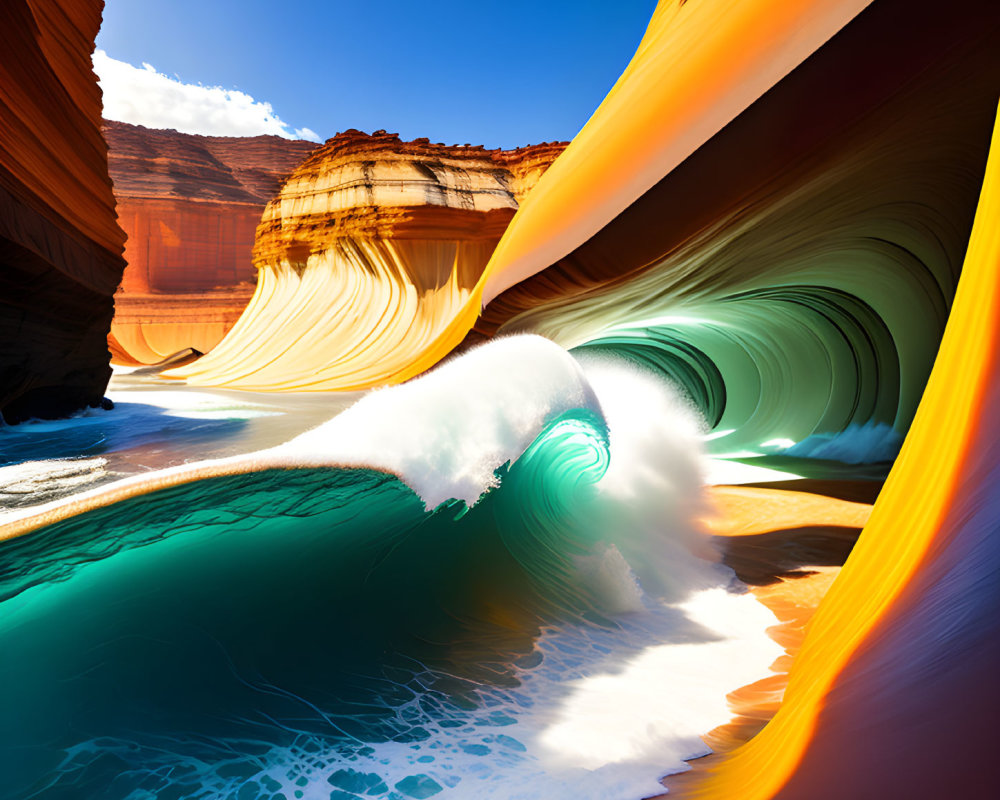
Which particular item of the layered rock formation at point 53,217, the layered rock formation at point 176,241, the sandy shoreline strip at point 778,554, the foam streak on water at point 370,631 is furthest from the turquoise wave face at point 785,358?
the layered rock formation at point 176,241

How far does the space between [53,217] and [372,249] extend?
8.53 meters

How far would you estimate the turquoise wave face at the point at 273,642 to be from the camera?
1663 mm

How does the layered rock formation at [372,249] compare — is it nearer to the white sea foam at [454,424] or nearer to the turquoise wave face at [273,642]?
the white sea foam at [454,424]

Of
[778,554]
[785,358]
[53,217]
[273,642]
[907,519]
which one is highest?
[785,358]

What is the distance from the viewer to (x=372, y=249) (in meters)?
12.4

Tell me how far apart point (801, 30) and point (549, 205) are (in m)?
1.40

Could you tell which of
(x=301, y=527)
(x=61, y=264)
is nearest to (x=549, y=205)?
(x=301, y=527)

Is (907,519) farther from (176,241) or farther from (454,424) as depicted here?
(176,241)

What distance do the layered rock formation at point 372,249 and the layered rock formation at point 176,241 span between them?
7.91 meters

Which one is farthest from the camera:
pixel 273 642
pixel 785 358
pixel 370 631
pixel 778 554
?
pixel 785 358

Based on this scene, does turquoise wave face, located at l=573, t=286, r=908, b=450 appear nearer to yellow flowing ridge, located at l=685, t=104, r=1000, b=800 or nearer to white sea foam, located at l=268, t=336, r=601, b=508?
white sea foam, located at l=268, t=336, r=601, b=508

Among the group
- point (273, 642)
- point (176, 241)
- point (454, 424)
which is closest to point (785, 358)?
point (454, 424)

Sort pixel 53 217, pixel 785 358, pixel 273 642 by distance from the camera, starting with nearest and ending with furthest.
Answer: pixel 273 642
pixel 53 217
pixel 785 358

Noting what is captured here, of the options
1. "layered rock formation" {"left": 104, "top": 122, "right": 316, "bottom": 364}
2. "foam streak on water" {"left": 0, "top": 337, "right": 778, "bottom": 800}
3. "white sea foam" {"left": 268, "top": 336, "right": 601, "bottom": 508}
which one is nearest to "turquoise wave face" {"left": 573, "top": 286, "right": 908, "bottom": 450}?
"white sea foam" {"left": 268, "top": 336, "right": 601, "bottom": 508}
